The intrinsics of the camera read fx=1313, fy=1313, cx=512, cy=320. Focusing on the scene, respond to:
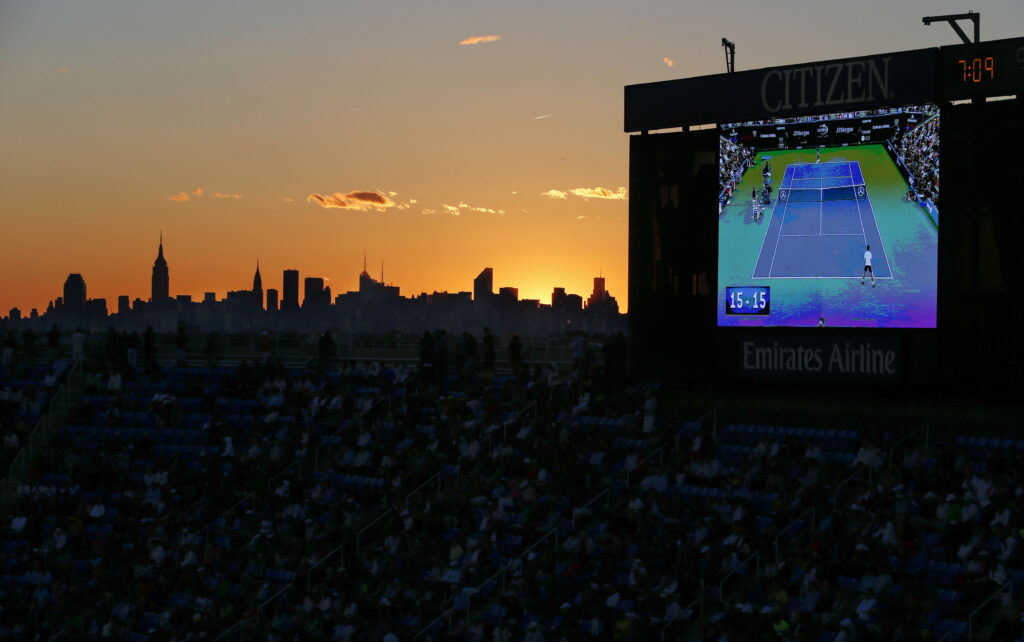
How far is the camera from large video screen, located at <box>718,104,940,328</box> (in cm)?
1590

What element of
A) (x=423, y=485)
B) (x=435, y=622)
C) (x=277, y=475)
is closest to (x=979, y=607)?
(x=435, y=622)

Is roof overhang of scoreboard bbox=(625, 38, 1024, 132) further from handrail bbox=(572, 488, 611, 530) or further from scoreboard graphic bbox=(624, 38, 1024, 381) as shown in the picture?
handrail bbox=(572, 488, 611, 530)

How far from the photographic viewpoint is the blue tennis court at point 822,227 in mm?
16094

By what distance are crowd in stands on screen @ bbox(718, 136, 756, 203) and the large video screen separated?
0.01 meters

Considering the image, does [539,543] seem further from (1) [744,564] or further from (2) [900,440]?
(2) [900,440]

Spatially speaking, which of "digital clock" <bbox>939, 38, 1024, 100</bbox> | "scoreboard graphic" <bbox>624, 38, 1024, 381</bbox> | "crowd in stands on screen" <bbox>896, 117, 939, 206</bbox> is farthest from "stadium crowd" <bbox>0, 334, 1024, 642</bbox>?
"digital clock" <bbox>939, 38, 1024, 100</bbox>

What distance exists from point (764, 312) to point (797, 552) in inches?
138

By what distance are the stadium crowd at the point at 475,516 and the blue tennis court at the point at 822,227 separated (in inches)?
85.4

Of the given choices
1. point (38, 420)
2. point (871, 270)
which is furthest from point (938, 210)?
point (38, 420)

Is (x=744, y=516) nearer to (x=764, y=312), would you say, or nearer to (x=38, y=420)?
Result: (x=764, y=312)

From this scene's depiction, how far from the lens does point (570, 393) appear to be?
19891 millimetres

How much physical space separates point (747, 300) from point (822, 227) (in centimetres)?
146

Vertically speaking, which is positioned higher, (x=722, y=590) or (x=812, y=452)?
(x=812, y=452)

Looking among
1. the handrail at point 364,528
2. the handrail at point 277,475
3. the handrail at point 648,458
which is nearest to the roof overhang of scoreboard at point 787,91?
the handrail at point 648,458
